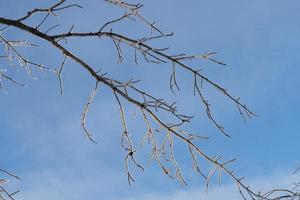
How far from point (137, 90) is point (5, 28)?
56.5 inches

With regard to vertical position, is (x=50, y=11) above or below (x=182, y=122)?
above

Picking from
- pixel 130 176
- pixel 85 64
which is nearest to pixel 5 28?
pixel 85 64

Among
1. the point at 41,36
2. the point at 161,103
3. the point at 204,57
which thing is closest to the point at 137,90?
the point at 161,103

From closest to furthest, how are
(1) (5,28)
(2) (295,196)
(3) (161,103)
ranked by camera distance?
(2) (295,196), (3) (161,103), (1) (5,28)

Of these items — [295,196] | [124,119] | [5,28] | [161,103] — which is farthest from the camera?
[5,28]

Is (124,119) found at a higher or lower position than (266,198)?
higher

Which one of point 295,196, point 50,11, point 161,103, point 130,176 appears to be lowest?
point 295,196

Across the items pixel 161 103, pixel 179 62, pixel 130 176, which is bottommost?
pixel 130 176

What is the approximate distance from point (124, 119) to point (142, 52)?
584 mm

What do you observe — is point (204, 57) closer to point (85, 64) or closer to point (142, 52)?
point (142, 52)

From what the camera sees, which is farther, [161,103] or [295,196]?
[161,103]

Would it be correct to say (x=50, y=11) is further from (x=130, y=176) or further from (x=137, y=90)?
(x=130, y=176)

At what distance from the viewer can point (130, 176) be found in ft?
15.4

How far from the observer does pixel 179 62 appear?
15.1ft
